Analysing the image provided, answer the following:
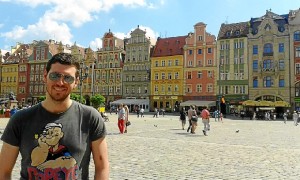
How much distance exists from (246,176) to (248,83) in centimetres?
4899

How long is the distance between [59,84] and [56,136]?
1.27 feet

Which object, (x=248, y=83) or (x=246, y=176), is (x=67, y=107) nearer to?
(x=246, y=176)

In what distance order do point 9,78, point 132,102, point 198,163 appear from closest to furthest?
point 198,163 → point 132,102 → point 9,78

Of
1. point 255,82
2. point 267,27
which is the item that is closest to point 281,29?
point 267,27

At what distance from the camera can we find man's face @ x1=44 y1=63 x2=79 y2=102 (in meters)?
2.57

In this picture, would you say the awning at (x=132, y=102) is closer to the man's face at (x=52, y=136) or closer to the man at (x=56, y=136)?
the man at (x=56, y=136)

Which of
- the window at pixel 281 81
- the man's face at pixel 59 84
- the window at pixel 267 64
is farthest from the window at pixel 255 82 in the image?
the man's face at pixel 59 84

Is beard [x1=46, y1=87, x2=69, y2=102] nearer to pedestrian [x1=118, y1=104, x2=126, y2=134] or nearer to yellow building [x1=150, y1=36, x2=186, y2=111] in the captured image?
pedestrian [x1=118, y1=104, x2=126, y2=134]

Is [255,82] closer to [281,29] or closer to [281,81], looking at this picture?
[281,81]

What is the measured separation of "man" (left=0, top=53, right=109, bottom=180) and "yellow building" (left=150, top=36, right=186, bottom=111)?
193 feet

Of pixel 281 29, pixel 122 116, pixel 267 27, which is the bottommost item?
pixel 122 116

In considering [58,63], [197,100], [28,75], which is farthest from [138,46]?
[58,63]

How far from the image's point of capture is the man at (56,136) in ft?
8.09

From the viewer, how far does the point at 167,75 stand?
2511 inches
